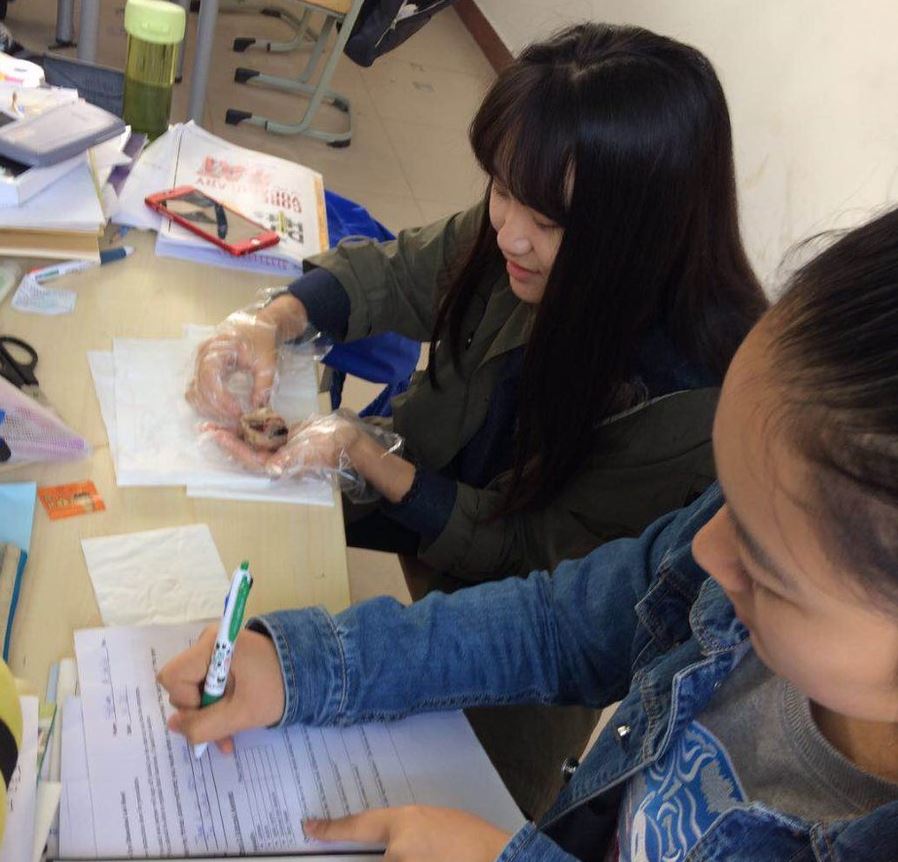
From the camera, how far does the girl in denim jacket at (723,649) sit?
20.1 inches

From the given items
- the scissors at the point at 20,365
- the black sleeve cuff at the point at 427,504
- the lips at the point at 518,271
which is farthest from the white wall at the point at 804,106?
the scissors at the point at 20,365

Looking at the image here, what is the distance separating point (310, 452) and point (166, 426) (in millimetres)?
146

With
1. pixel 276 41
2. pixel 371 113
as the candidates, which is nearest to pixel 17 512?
pixel 371 113

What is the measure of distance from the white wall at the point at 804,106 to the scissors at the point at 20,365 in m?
1.89

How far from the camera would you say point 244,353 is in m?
1.16

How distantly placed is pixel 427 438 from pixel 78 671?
0.62 metres

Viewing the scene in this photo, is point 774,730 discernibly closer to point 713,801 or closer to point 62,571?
point 713,801

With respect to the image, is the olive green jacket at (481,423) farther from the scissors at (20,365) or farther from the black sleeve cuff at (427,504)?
the scissors at (20,365)

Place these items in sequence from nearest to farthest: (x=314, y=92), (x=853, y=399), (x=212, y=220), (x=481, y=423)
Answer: (x=853, y=399) < (x=481, y=423) < (x=212, y=220) < (x=314, y=92)

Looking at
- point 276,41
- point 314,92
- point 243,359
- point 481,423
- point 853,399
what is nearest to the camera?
point 853,399

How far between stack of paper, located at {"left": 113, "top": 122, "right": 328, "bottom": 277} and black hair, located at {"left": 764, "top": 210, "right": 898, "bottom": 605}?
0.97 metres

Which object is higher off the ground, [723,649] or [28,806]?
[723,649]

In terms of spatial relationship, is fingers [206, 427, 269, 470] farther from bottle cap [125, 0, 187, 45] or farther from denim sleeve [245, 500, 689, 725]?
bottle cap [125, 0, 187, 45]

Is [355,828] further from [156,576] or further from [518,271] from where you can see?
[518,271]
